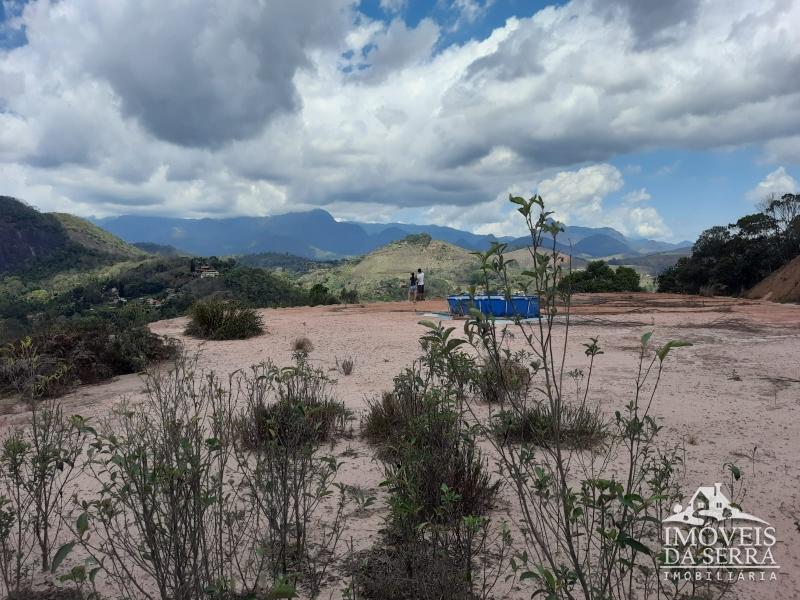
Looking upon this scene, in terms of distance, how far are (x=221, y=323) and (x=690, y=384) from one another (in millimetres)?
9427

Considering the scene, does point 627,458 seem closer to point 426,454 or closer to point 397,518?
point 426,454

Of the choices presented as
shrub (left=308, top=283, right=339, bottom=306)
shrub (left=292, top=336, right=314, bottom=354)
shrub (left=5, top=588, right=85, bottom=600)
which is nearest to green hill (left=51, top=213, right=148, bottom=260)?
shrub (left=308, top=283, right=339, bottom=306)

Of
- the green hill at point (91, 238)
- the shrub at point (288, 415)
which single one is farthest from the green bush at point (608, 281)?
the green hill at point (91, 238)

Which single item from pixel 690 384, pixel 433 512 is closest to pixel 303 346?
pixel 690 384

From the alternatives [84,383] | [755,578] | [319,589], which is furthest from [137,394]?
[755,578]

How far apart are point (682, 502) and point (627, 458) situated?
0.90 meters

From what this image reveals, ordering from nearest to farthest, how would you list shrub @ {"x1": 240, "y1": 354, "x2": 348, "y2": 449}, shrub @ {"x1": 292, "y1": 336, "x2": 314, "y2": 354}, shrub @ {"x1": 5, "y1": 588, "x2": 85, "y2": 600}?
shrub @ {"x1": 5, "y1": 588, "x2": 85, "y2": 600} < shrub @ {"x1": 240, "y1": 354, "x2": 348, "y2": 449} < shrub @ {"x1": 292, "y1": 336, "x2": 314, "y2": 354}

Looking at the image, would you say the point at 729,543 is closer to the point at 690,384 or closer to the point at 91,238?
the point at 690,384

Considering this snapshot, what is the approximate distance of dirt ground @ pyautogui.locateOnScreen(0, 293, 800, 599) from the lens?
369 cm

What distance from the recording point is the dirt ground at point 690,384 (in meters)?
3.69

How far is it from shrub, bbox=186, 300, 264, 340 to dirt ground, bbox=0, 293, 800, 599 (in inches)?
20.8

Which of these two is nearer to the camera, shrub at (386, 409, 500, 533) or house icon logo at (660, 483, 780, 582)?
house icon logo at (660, 483, 780, 582)

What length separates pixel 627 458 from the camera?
4.39 meters

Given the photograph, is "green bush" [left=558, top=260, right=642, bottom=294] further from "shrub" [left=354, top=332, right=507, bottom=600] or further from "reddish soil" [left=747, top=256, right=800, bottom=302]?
"shrub" [left=354, top=332, right=507, bottom=600]
